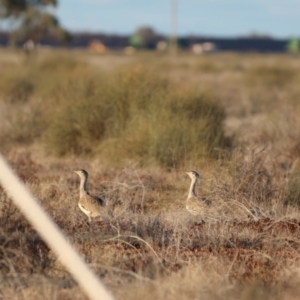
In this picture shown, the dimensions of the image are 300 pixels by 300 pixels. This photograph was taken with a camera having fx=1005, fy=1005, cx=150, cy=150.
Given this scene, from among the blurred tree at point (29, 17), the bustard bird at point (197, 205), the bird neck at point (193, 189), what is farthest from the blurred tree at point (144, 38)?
the bustard bird at point (197, 205)

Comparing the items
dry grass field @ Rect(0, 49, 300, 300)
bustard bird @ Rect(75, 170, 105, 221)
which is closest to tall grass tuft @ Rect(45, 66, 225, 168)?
dry grass field @ Rect(0, 49, 300, 300)

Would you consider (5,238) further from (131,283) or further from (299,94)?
(299,94)

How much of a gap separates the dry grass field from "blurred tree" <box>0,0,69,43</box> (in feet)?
53.2

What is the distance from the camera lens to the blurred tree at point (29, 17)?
134 feet

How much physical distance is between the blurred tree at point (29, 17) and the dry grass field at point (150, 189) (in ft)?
53.2

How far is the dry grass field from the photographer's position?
770cm

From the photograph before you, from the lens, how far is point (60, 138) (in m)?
18.2

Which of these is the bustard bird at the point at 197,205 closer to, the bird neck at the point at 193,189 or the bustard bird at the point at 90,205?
the bird neck at the point at 193,189

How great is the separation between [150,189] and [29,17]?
3074 cm

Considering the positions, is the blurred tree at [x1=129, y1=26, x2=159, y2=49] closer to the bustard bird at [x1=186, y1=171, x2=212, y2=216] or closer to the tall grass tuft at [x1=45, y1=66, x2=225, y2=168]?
the tall grass tuft at [x1=45, y1=66, x2=225, y2=168]

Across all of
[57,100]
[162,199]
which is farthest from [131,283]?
[57,100]

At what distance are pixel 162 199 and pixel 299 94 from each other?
19.2m

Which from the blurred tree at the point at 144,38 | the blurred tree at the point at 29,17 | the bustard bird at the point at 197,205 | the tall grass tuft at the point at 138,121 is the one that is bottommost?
the blurred tree at the point at 144,38

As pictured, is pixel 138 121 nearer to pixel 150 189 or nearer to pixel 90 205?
pixel 150 189
